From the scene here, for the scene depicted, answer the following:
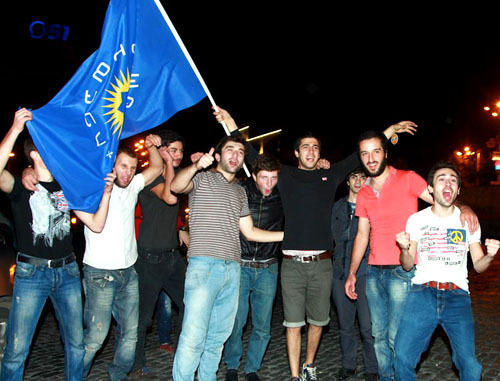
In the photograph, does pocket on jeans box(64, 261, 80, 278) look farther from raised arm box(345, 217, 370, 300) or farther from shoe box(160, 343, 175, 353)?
raised arm box(345, 217, 370, 300)

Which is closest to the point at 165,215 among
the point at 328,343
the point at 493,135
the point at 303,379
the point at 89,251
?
the point at 89,251

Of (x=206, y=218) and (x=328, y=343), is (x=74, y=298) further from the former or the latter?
(x=328, y=343)

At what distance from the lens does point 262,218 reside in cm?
565

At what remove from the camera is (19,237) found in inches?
178

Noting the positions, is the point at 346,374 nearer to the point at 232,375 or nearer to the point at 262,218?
the point at 232,375

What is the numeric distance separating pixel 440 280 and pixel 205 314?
216cm

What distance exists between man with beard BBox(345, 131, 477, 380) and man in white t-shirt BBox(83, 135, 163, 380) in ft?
8.15

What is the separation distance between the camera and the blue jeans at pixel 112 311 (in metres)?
4.80

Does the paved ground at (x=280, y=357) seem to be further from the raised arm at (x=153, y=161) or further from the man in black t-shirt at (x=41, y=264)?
the raised arm at (x=153, y=161)

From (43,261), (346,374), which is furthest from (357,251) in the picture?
(43,261)

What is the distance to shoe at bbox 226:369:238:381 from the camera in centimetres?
543

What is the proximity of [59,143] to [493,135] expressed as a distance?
52.1 meters

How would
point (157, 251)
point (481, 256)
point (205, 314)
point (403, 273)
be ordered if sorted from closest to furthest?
point (481, 256) → point (205, 314) → point (403, 273) → point (157, 251)

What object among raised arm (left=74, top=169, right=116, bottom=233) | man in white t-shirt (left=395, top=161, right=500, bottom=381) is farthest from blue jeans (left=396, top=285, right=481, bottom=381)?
raised arm (left=74, top=169, right=116, bottom=233)
